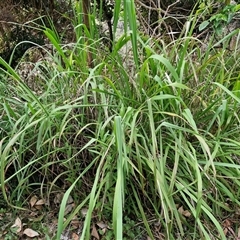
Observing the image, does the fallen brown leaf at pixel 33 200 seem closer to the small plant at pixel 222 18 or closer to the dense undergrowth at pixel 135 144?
the dense undergrowth at pixel 135 144

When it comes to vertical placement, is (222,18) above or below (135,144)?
above

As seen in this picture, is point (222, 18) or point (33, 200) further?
point (222, 18)

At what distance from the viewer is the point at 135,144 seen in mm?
1489

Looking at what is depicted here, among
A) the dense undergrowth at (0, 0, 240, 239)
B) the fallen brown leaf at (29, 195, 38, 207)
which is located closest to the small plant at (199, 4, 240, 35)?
the dense undergrowth at (0, 0, 240, 239)

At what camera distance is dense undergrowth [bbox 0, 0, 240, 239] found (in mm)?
1502

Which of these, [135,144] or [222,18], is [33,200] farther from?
[222,18]

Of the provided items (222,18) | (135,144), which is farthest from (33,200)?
(222,18)

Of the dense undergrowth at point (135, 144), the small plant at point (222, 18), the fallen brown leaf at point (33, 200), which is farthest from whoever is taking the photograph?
the small plant at point (222, 18)

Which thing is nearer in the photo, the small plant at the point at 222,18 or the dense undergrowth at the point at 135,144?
the dense undergrowth at the point at 135,144

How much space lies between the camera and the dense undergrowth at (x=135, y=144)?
4.93ft

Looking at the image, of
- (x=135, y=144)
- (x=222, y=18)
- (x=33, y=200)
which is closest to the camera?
(x=135, y=144)

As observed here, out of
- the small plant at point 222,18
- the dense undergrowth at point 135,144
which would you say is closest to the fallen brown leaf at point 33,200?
the dense undergrowth at point 135,144

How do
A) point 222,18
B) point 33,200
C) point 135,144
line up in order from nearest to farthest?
point 135,144
point 33,200
point 222,18

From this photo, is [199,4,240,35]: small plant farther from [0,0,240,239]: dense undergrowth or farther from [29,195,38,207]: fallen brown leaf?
[29,195,38,207]: fallen brown leaf
